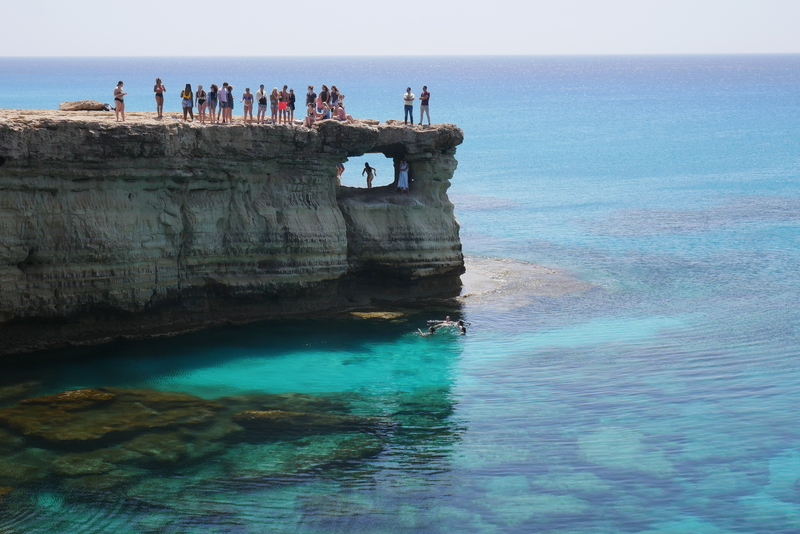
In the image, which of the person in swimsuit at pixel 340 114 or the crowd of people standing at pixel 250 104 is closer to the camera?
the crowd of people standing at pixel 250 104

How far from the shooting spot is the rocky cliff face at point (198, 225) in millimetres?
25109

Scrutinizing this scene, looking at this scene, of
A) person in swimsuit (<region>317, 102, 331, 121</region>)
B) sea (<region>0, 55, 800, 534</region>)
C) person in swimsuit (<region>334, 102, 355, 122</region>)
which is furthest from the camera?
person in swimsuit (<region>334, 102, 355, 122</region>)

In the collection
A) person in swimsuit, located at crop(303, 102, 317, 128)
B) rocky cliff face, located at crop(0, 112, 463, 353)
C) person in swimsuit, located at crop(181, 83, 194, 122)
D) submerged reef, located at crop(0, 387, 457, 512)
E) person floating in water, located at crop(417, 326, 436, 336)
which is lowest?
submerged reef, located at crop(0, 387, 457, 512)

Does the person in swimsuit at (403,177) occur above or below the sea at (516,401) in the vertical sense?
above

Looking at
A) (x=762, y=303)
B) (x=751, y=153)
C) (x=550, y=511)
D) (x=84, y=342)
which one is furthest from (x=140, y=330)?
(x=751, y=153)

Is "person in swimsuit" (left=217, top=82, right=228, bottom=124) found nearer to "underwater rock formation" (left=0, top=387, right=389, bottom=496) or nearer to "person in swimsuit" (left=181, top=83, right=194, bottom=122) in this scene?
"person in swimsuit" (left=181, top=83, right=194, bottom=122)

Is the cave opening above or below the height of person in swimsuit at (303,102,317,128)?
below

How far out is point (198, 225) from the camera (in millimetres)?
27875

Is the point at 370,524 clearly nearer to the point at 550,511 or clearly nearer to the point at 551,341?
the point at 550,511

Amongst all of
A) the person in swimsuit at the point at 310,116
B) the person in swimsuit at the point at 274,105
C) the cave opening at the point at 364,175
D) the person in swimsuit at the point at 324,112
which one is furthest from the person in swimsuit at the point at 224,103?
the cave opening at the point at 364,175

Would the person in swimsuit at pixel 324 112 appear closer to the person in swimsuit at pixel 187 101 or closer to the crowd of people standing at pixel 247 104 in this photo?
the crowd of people standing at pixel 247 104

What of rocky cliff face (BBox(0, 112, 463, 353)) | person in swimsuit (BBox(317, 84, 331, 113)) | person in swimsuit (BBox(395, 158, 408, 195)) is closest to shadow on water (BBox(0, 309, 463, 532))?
rocky cliff face (BBox(0, 112, 463, 353))

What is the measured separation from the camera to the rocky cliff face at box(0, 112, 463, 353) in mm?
25109

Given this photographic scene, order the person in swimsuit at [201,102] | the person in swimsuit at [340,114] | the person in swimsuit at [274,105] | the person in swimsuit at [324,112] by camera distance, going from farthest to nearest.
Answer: the person in swimsuit at [340,114] < the person in swimsuit at [324,112] < the person in swimsuit at [274,105] < the person in swimsuit at [201,102]
